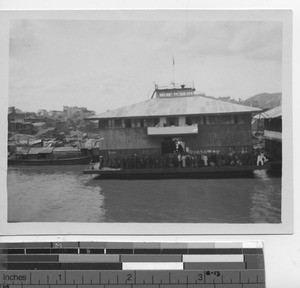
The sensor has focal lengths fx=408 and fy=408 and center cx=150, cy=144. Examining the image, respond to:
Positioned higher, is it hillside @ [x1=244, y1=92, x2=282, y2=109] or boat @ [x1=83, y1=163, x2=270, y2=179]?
hillside @ [x1=244, y1=92, x2=282, y2=109]

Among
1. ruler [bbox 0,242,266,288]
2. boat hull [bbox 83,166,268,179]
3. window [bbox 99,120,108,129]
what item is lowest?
ruler [bbox 0,242,266,288]

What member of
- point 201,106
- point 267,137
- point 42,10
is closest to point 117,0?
point 42,10

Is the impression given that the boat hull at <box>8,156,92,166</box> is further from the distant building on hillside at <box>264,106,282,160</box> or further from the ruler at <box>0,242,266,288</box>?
the distant building on hillside at <box>264,106,282,160</box>

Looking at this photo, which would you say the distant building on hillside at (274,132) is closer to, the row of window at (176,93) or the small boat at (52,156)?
the row of window at (176,93)

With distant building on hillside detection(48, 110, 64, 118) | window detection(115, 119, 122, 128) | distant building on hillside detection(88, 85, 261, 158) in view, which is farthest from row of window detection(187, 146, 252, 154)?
distant building on hillside detection(48, 110, 64, 118)

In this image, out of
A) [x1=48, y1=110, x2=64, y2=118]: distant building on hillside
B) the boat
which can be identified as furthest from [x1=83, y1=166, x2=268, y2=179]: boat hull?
[x1=48, y1=110, x2=64, y2=118]: distant building on hillside

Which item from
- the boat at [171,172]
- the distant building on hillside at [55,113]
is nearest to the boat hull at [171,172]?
the boat at [171,172]

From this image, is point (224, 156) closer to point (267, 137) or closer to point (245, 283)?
point (267, 137)

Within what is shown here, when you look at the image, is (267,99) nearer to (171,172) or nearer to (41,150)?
(171,172)
